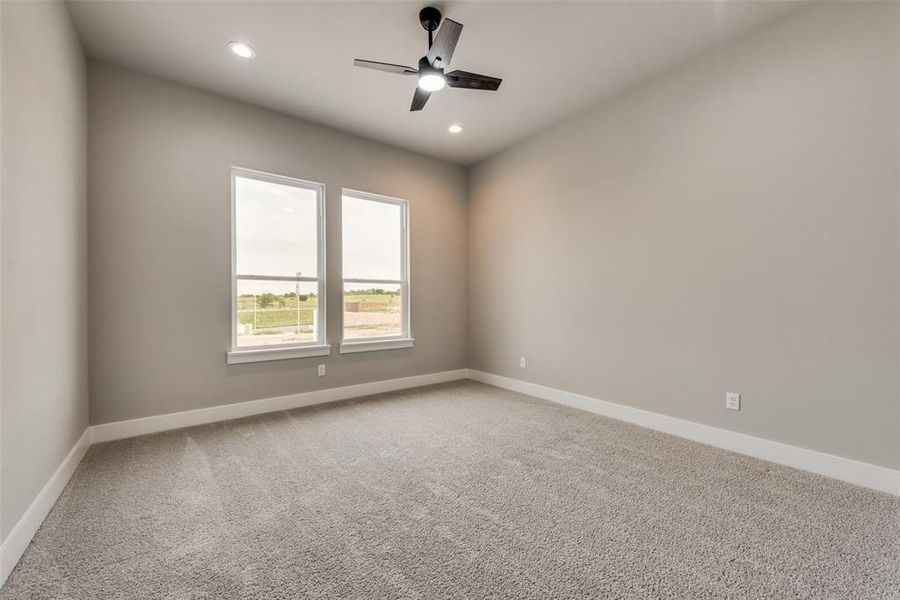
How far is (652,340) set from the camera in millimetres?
3246

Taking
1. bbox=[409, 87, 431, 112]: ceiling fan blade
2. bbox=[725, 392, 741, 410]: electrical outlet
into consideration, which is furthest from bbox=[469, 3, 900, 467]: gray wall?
bbox=[409, 87, 431, 112]: ceiling fan blade

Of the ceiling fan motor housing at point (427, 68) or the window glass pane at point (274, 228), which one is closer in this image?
the ceiling fan motor housing at point (427, 68)

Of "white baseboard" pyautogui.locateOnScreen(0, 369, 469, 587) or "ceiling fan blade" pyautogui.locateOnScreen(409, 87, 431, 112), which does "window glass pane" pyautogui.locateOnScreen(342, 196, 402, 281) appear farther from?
"ceiling fan blade" pyautogui.locateOnScreen(409, 87, 431, 112)

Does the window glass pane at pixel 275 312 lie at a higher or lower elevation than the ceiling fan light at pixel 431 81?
lower

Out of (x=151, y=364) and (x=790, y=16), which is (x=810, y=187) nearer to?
(x=790, y=16)

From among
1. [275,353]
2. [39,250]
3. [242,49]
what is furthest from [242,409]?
[242,49]

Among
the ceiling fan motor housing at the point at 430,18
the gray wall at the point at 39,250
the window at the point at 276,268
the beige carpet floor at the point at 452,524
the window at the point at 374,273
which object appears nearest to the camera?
the beige carpet floor at the point at 452,524

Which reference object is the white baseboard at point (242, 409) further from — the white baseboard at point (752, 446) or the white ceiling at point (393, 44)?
the white ceiling at point (393, 44)

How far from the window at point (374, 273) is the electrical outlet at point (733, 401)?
311 centimetres

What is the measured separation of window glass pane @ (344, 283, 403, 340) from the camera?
425 centimetres

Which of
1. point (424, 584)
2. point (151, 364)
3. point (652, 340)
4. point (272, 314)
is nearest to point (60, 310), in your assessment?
point (151, 364)

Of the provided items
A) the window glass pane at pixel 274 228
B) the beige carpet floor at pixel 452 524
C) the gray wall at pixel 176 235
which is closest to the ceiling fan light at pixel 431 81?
the gray wall at pixel 176 235

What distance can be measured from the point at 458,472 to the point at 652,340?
2.00 m

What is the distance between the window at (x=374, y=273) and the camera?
425 centimetres
